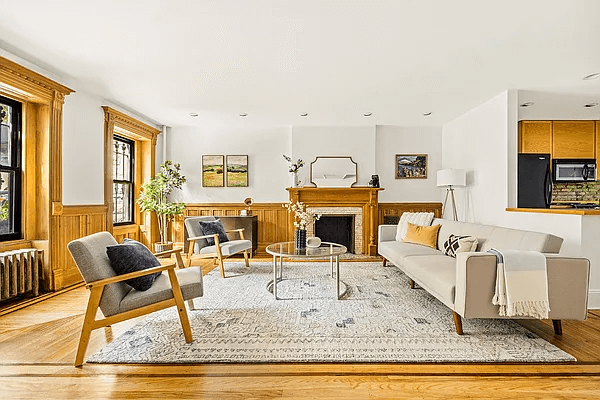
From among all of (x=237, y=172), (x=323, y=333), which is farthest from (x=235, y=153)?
(x=323, y=333)

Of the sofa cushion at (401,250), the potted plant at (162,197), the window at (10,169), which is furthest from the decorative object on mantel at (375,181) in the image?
the window at (10,169)

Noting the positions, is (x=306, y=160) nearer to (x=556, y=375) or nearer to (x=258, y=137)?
(x=258, y=137)

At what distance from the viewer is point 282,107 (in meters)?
5.71

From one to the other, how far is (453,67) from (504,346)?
2735mm

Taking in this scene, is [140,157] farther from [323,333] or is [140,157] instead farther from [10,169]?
[323,333]

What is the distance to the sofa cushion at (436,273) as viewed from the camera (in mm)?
2951

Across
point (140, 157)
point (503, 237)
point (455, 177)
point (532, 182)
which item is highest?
point (140, 157)

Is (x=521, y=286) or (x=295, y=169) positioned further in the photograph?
(x=295, y=169)

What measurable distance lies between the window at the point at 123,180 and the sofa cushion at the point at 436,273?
4666 mm

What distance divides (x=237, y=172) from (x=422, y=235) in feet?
12.5

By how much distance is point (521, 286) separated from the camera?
105 inches

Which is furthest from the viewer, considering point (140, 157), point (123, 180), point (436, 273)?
point (140, 157)

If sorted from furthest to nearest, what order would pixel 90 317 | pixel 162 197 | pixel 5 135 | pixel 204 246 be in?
pixel 162 197, pixel 204 246, pixel 5 135, pixel 90 317

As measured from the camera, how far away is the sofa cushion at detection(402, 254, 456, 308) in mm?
2951
